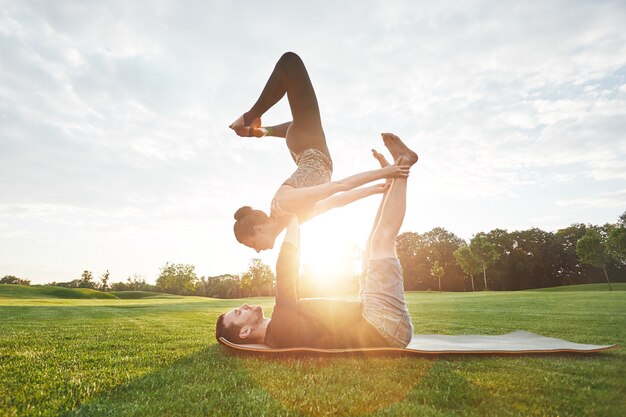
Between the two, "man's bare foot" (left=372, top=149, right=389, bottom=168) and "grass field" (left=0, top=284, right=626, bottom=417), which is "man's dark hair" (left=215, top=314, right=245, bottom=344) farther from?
"man's bare foot" (left=372, top=149, right=389, bottom=168)

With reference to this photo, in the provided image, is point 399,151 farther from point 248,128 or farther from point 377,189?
point 248,128

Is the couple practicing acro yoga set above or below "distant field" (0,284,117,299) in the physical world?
above

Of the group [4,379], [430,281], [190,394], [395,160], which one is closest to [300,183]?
[395,160]

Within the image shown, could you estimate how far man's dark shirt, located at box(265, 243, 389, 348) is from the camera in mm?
3375

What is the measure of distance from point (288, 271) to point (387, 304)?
3.45ft

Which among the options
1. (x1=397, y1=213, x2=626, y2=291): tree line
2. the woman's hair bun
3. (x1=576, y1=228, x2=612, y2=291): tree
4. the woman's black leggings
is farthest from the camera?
(x1=397, y1=213, x2=626, y2=291): tree line

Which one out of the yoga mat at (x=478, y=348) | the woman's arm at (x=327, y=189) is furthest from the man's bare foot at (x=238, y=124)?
the yoga mat at (x=478, y=348)

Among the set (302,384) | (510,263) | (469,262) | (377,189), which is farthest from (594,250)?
(302,384)

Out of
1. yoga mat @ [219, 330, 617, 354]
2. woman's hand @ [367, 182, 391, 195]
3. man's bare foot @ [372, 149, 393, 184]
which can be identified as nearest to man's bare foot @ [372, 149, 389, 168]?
man's bare foot @ [372, 149, 393, 184]

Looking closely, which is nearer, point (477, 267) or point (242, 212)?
point (242, 212)

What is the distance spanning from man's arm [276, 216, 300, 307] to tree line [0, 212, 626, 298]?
40487 mm

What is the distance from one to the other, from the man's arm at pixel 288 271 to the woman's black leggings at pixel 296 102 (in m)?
1.49

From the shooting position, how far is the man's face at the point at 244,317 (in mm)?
4038

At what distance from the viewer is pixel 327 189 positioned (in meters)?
3.57
